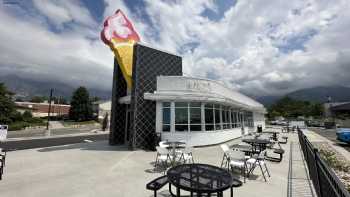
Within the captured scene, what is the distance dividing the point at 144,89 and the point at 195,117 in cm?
408

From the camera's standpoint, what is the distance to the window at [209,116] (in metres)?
12.6

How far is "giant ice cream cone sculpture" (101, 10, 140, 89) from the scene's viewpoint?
1202 centimetres

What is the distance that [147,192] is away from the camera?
15.3 feet

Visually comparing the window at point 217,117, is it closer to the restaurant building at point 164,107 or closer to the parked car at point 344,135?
the restaurant building at point 164,107

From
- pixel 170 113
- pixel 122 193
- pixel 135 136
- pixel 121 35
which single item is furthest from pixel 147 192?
pixel 121 35

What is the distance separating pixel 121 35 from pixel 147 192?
11.1 meters

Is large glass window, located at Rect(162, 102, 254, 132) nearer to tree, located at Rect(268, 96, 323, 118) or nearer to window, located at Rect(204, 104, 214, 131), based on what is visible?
window, located at Rect(204, 104, 214, 131)

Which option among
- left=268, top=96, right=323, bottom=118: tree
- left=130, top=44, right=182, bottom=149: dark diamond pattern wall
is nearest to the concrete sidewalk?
left=130, top=44, right=182, bottom=149: dark diamond pattern wall

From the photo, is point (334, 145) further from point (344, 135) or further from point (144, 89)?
point (144, 89)

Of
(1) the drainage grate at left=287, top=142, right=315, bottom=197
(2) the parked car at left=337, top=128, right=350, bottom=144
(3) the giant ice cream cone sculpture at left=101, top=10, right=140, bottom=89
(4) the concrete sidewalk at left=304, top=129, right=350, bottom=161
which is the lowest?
(4) the concrete sidewalk at left=304, top=129, right=350, bottom=161

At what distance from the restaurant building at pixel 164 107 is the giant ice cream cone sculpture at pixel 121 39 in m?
0.68

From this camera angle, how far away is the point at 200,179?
3.66 meters

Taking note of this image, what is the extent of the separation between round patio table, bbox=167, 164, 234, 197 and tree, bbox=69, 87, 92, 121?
53.1m

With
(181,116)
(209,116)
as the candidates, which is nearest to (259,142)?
(209,116)
